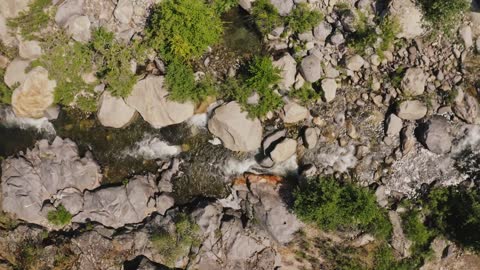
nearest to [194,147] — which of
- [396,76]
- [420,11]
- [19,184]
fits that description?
[19,184]

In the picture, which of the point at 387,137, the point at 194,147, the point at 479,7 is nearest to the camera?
the point at 479,7

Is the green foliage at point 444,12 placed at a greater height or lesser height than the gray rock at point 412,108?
greater

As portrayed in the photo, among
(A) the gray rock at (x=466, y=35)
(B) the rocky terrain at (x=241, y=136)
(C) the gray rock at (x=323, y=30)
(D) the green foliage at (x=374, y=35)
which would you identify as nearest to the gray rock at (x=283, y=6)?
(B) the rocky terrain at (x=241, y=136)

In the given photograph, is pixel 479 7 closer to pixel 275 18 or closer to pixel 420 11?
pixel 420 11

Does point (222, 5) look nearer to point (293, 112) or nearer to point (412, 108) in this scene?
point (293, 112)

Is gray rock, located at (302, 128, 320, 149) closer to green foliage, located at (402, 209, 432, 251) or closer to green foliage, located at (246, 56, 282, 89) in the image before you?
green foliage, located at (246, 56, 282, 89)

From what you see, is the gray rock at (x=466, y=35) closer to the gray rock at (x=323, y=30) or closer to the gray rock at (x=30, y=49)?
the gray rock at (x=323, y=30)

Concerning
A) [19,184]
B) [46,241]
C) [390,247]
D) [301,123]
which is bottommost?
[46,241]
